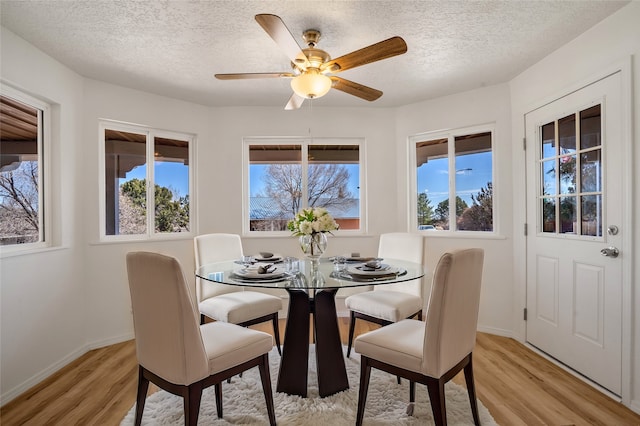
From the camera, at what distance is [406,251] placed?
289 centimetres

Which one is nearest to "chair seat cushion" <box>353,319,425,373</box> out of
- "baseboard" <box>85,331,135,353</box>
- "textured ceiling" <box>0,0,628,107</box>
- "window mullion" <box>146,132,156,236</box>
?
"textured ceiling" <box>0,0,628,107</box>

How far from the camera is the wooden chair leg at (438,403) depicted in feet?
4.96

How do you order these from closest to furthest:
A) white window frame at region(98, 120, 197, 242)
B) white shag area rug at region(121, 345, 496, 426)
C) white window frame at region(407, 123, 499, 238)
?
white shag area rug at region(121, 345, 496, 426), white window frame at region(98, 120, 197, 242), white window frame at region(407, 123, 499, 238)

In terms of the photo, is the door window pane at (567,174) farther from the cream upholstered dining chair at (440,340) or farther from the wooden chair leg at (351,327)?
the wooden chair leg at (351,327)

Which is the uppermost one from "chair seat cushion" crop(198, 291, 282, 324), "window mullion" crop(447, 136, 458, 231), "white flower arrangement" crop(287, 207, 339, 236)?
"window mullion" crop(447, 136, 458, 231)

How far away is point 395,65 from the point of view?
2775 mm

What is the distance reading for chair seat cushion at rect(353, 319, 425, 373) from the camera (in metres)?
1.61

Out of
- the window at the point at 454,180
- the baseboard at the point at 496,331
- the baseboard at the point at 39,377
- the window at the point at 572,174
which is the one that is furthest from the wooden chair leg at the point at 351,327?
the baseboard at the point at 39,377

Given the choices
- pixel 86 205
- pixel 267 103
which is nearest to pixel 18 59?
pixel 86 205

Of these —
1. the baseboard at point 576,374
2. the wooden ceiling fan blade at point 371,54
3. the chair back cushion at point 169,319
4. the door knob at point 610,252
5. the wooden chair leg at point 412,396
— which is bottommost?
the baseboard at point 576,374

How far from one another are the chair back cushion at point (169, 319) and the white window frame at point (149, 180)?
6.29 ft

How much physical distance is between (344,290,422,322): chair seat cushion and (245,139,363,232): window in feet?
4.71

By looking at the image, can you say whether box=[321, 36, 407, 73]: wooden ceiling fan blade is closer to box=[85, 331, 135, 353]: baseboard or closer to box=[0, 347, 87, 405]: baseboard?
box=[0, 347, 87, 405]: baseboard

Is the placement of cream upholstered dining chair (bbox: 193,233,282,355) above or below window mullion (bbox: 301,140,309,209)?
below
